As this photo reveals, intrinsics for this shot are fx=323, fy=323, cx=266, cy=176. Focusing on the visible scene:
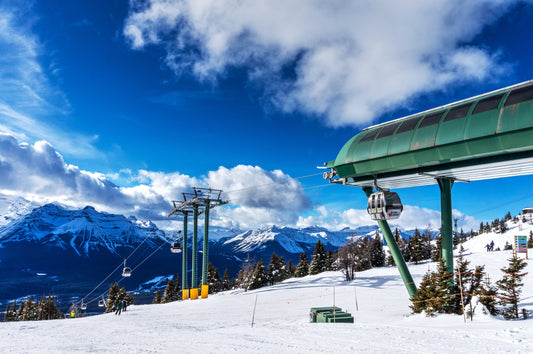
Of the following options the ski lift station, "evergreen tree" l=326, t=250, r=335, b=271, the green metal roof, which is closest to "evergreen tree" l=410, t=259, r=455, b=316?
the ski lift station

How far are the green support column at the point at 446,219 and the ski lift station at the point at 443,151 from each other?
0.04 metres

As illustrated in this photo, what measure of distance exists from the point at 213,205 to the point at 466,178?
24989 millimetres

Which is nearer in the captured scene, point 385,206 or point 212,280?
point 385,206

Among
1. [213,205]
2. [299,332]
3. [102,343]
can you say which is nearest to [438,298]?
[299,332]

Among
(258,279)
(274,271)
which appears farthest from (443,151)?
(274,271)

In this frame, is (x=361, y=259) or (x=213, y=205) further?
(x=361, y=259)

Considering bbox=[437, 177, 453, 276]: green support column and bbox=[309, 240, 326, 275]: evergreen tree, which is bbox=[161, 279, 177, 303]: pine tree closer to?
bbox=[309, 240, 326, 275]: evergreen tree

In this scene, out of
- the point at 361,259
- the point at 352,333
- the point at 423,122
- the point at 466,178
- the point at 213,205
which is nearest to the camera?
the point at 352,333

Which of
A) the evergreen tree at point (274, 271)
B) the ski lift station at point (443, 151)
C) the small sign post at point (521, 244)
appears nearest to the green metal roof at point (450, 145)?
the ski lift station at point (443, 151)

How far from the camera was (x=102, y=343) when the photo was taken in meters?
10.7

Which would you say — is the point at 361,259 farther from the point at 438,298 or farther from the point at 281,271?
the point at 438,298

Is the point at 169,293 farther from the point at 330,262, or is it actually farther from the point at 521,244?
the point at 521,244

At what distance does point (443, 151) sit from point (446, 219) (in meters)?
4.10

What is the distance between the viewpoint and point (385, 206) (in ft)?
45.8
